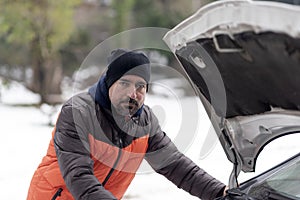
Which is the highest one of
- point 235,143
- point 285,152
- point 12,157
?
point 235,143

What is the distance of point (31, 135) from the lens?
9.10 m

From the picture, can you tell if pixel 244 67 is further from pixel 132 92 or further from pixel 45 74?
pixel 45 74

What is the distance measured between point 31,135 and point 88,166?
6986mm

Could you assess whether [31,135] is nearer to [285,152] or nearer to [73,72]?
[285,152]

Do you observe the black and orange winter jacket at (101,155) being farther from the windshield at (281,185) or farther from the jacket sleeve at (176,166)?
the windshield at (281,185)

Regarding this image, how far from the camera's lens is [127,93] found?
2373 millimetres

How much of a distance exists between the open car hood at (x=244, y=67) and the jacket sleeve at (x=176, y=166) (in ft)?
0.80

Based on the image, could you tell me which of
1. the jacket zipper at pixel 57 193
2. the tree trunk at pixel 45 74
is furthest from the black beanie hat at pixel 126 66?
the tree trunk at pixel 45 74

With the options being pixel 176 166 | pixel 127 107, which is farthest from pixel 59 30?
pixel 127 107

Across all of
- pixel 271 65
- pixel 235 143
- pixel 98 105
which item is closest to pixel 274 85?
pixel 271 65

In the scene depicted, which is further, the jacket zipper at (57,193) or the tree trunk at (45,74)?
the tree trunk at (45,74)

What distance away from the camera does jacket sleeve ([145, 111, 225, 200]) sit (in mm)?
2672

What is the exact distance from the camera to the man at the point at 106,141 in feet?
7.75

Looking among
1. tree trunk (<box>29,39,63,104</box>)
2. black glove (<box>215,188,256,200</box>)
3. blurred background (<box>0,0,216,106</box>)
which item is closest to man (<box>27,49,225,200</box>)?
black glove (<box>215,188,256,200</box>)
